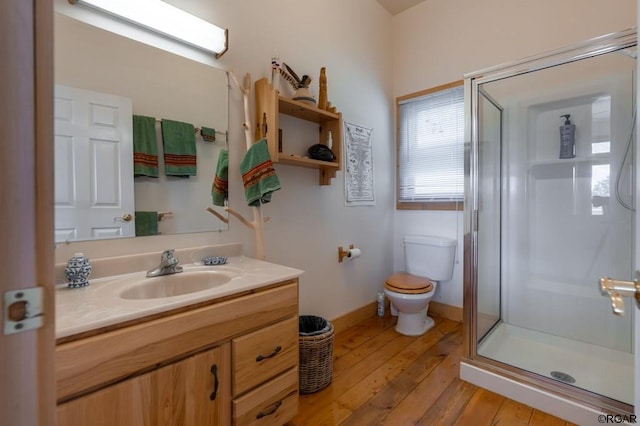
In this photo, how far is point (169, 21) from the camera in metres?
1.40

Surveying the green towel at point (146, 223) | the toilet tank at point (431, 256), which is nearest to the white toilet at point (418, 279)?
the toilet tank at point (431, 256)

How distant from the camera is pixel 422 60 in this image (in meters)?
2.74

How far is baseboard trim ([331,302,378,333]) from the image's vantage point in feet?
7.59

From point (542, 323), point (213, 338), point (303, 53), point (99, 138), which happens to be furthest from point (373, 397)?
point (303, 53)

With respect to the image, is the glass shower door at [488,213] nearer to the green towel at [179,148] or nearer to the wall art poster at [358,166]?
the wall art poster at [358,166]

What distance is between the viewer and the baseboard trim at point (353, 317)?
7.59 feet

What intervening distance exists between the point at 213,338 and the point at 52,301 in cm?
68

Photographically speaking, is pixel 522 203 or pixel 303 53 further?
pixel 522 203

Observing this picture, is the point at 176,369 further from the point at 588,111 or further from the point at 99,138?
the point at 588,111

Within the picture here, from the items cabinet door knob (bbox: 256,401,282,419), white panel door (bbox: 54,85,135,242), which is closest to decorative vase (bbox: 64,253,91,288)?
white panel door (bbox: 54,85,135,242)

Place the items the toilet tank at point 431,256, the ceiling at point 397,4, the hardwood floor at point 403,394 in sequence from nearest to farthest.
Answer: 1. the hardwood floor at point 403,394
2. the toilet tank at point 431,256
3. the ceiling at point 397,4

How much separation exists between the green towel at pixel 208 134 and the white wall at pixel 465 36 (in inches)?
75.7

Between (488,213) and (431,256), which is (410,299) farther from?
(488,213)

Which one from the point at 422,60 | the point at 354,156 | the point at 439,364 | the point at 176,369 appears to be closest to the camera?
the point at 176,369
